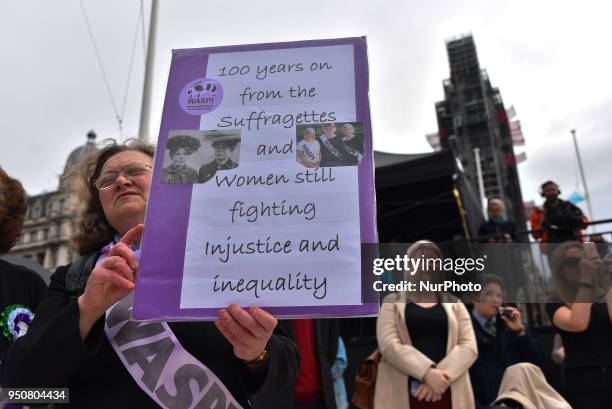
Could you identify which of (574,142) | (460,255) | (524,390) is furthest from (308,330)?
(574,142)

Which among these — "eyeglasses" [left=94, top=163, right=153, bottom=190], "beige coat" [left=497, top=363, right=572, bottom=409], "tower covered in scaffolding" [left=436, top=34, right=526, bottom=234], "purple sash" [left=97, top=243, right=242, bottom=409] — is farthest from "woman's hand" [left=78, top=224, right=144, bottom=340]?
"tower covered in scaffolding" [left=436, top=34, right=526, bottom=234]

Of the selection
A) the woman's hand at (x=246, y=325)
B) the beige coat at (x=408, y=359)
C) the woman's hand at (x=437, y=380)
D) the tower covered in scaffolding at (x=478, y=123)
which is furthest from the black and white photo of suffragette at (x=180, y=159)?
the tower covered in scaffolding at (x=478, y=123)

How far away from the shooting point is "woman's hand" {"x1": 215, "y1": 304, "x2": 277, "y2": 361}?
1.07 meters

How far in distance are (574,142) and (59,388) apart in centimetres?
3298

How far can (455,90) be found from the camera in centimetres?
5781

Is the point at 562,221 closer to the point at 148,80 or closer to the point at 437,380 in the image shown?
the point at 437,380

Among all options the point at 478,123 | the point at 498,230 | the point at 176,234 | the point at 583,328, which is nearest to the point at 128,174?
the point at 176,234

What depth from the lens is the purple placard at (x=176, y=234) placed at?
1.08 metres

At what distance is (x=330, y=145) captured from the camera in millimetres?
1235

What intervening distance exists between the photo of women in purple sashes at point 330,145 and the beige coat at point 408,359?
1716mm

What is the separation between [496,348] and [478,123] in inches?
2199

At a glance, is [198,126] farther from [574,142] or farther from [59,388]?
[574,142]

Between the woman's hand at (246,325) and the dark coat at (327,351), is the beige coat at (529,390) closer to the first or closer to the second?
the dark coat at (327,351)

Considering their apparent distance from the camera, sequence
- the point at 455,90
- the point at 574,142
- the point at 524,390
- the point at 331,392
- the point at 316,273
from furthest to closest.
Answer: the point at 455,90 → the point at 574,142 → the point at 331,392 → the point at 524,390 → the point at 316,273
